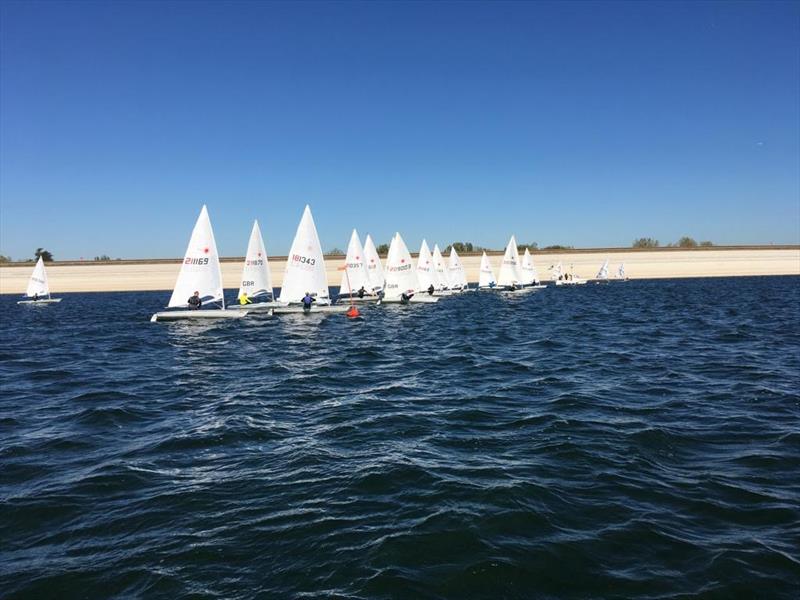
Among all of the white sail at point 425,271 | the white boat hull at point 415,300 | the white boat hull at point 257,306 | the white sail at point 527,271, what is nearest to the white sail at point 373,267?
the white boat hull at point 415,300

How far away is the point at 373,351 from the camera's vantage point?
21.3m

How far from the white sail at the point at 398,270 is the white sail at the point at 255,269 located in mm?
11149

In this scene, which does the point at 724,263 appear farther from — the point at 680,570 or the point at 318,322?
the point at 680,570

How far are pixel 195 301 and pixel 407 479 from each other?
28.4m

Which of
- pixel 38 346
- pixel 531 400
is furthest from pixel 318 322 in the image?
pixel 531 400

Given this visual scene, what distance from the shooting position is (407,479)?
8.00m

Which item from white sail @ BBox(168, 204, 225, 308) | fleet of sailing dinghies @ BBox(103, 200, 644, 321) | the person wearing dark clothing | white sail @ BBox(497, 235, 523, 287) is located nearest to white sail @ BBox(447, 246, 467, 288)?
white sail @ BBox(497, 235, 523, 287)

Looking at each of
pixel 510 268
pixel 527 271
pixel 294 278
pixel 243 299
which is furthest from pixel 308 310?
pixel 527 271

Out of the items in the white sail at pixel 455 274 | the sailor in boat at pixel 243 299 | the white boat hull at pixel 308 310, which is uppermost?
the white sail at pixel 455 274

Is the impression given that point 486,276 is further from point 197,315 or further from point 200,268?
point 197,315

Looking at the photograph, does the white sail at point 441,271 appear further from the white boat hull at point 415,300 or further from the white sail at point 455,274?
the white boat hull at point 415,300

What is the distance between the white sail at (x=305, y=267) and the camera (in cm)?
3516

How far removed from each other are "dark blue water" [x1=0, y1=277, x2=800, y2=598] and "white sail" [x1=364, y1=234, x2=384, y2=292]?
29.9 meters

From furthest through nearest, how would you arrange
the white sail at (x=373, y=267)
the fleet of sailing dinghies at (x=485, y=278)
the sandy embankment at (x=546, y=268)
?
the sandy embankment at (x=546, y=268) < the fleet of sailing dinghies at (x=485, y=278) < the white sail at (x=373, y=267)
